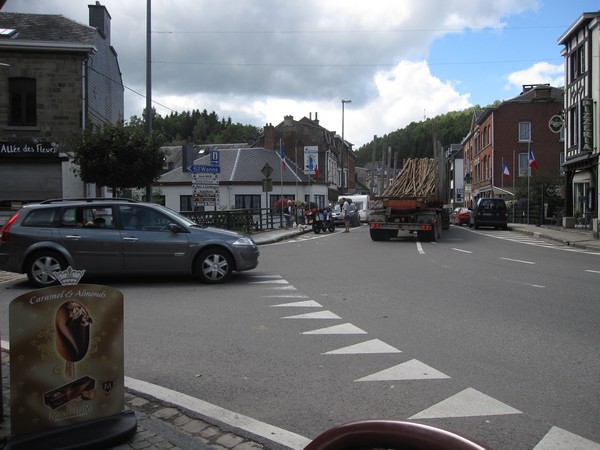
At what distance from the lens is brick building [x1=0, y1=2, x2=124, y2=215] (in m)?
22.3

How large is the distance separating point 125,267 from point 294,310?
3.79 metres

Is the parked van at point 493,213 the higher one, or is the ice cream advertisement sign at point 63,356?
the parked van at point 493,213

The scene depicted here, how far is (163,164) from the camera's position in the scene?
20594mm

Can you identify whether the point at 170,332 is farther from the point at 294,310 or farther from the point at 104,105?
the point at 104,105

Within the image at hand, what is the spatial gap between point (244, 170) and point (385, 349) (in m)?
46.6

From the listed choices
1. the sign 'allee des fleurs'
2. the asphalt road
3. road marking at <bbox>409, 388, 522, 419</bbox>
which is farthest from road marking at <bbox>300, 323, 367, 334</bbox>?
the sign 'allee des fleurs'

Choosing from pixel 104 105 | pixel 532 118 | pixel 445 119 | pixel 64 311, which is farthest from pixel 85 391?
pixel 445 119

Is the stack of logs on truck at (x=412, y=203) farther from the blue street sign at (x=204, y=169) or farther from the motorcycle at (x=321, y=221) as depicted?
the blue street sign at (x=204, y=169)

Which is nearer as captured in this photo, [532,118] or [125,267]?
[125,267]

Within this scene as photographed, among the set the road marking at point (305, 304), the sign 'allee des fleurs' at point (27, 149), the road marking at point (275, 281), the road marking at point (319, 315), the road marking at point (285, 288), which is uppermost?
the sign 'allee des fleurs' at point (27, 149)

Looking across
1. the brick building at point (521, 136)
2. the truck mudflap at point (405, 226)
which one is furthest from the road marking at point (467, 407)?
the brick building at point (521, 136)

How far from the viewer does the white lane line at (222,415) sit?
3.64 meters

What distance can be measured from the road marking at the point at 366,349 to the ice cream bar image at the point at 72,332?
9.02 feet

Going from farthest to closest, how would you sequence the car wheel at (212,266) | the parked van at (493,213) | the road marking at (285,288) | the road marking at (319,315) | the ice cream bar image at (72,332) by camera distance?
the parked van at (493,213), the car wheel at (212,266), the road marking at (285,288), the road marking at (319,315), the ice cream bar image at (72,332)
